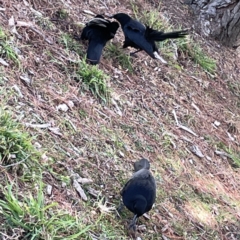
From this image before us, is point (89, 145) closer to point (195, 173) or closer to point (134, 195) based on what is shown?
point (134, 195)

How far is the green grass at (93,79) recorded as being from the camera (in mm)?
5008

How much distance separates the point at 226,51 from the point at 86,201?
4.96 meters

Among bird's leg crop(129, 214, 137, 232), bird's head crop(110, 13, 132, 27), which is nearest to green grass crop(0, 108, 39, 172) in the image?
bird's leg crop(129, 214, 137, 232)

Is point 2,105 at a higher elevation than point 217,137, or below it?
higher

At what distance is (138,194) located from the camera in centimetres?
370

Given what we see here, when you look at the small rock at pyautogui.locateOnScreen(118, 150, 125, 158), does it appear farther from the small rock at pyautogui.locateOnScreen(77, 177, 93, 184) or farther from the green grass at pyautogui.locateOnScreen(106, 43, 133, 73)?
the green grass at pyautogui.locateOnScreen(106, 43, 133, 73)

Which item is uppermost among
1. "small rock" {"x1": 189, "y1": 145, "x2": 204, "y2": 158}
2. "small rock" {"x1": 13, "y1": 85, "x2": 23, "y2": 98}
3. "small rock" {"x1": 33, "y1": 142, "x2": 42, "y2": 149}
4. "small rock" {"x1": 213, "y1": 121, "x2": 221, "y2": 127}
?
"small rock" {"x1": 13, "y1": 85, "x2": 23, "y2": 98}

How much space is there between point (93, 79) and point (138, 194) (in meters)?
1.68

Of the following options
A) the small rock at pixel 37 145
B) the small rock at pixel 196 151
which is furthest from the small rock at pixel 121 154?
the small rock at pixel 196 151

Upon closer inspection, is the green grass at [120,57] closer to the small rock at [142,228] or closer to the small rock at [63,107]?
the small rock at [63,107]

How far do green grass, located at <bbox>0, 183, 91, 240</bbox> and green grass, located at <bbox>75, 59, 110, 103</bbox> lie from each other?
203 centimetres

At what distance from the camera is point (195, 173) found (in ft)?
16.6

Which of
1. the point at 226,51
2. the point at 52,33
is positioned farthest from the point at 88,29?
the point at 226,51

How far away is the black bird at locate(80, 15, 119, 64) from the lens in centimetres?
534
